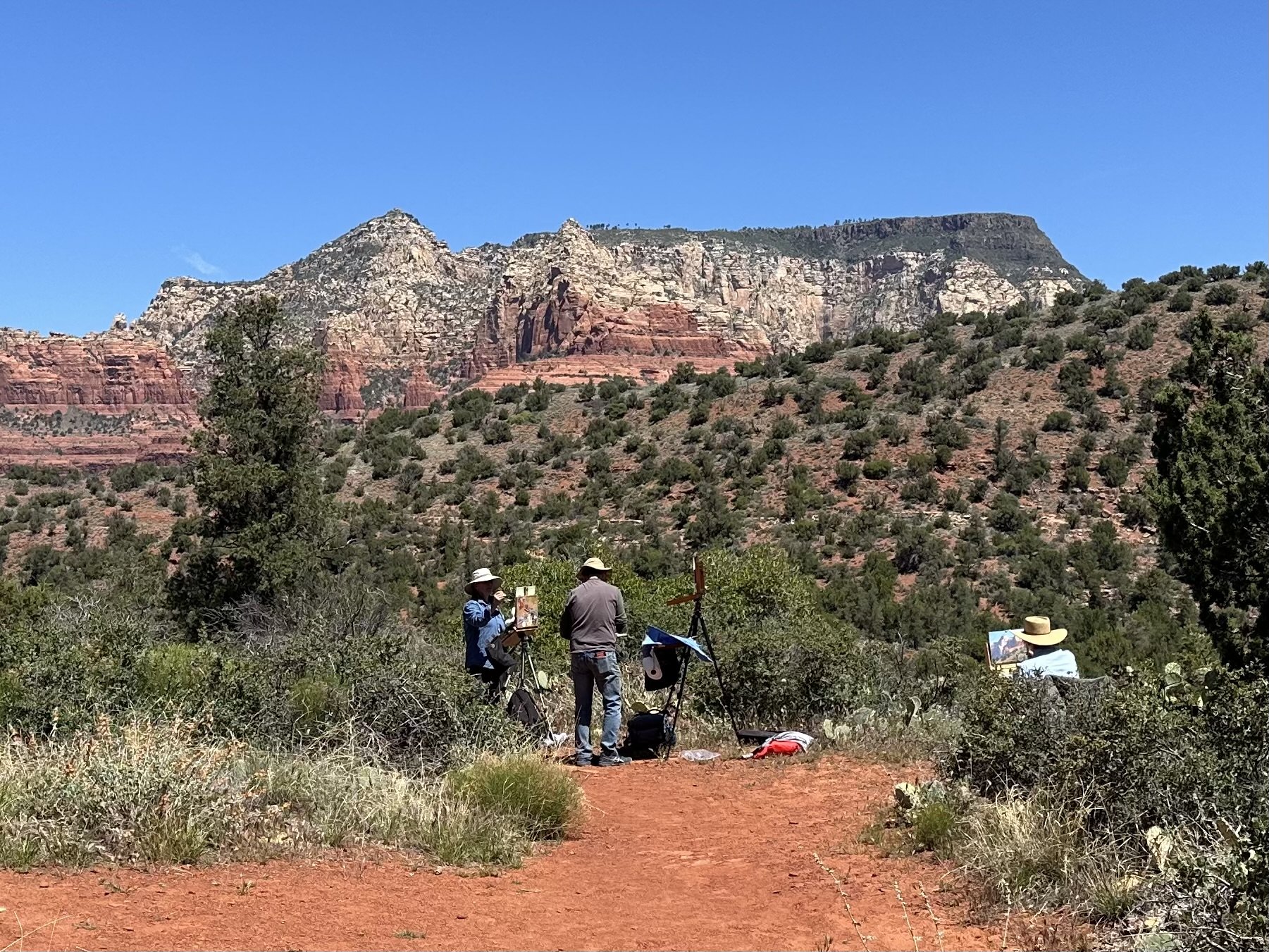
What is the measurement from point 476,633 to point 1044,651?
446 cm

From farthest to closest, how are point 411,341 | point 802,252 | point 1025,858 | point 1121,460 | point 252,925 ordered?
point 802,252, point 411,341, point 1121,460, point 1025,858, point 252,925

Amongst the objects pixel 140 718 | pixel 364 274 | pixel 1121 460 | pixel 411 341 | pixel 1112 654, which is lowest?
pixel 1112 654

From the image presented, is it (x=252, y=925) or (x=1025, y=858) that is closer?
(x=252, y=925)

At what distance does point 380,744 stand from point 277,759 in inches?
26.2

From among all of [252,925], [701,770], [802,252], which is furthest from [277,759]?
[802,252]

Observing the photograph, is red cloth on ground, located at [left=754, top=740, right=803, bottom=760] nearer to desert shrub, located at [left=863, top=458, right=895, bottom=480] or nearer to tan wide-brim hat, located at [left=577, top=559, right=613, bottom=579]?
tan wide-brim hat, located at [left=577, top=559, right=613, bottom=579]

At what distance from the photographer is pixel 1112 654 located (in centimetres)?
1506

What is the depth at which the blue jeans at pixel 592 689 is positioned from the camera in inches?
330

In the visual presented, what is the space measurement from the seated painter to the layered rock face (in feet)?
257

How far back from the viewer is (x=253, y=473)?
17422mm

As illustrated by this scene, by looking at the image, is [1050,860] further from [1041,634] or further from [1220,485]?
[1220,485]

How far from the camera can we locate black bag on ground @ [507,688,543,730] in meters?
8.89

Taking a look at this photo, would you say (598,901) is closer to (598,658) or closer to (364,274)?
(598,658)

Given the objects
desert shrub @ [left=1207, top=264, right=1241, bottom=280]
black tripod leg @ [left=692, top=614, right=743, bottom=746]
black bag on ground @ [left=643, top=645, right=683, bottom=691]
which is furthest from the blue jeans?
desert shrub @ [left=1207, top=264, right=1241, bottom=280]
